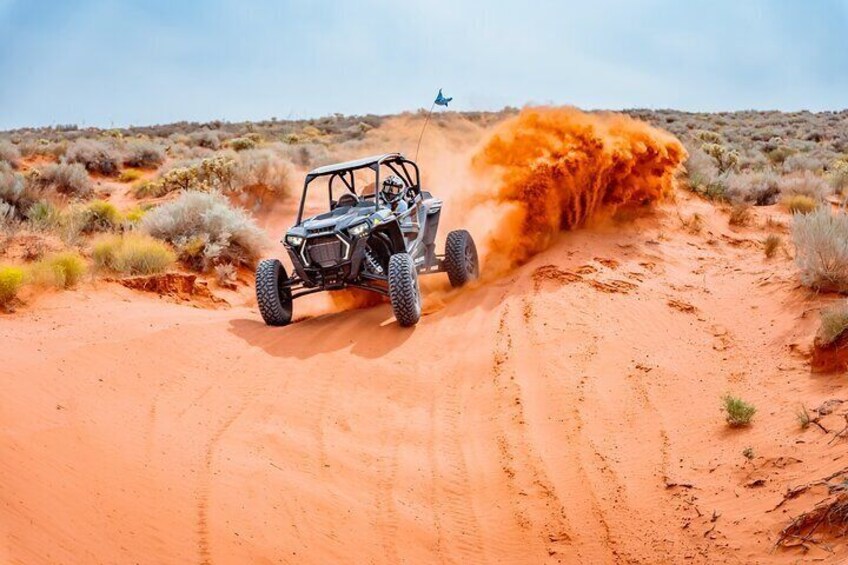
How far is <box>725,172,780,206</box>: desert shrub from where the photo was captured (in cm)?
1641

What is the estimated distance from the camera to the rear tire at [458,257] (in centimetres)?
1098

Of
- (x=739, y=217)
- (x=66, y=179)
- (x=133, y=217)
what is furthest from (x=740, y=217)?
(x=66, y=179)

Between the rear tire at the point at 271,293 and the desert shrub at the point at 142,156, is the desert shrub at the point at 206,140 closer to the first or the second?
the desert shrub at the point at 142,156

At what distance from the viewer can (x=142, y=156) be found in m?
27.0

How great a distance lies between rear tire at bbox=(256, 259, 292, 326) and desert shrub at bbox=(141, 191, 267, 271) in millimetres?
3917

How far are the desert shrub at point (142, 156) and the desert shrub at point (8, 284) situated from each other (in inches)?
725

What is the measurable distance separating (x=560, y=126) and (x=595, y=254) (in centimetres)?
256

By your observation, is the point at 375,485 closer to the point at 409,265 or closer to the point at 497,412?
the point at 497,412

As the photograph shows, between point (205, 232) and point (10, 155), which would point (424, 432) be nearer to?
point (205, 232)

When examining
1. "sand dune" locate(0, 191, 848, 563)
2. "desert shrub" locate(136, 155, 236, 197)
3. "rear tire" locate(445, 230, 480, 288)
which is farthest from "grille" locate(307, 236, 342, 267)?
"desert shrub" locate(136, 155, 236, 197)

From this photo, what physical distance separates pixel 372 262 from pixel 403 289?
885 mm

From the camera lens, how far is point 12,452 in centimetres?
516

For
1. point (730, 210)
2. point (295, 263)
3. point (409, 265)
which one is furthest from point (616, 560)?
point (730, 210)

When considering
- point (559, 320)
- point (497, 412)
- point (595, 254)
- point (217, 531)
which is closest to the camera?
point (217, 531)
